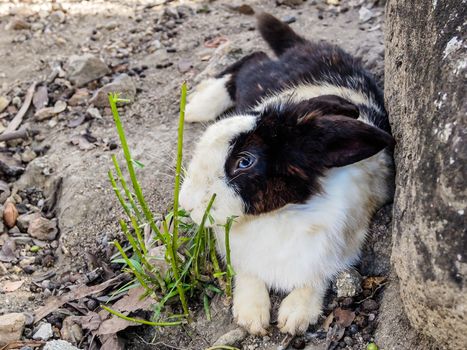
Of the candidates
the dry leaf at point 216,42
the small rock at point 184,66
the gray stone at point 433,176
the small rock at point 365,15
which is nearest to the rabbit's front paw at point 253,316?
the gray stone at point 433,176

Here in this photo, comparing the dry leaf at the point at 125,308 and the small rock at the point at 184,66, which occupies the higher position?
the small rock at the point at 184,66

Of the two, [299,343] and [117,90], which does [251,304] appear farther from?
[117,90]

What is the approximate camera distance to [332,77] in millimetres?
3914

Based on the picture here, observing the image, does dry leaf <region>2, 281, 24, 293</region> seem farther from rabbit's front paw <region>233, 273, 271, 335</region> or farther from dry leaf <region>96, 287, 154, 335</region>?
rabbit's front paw <region>233, 273, 271, 335</region>

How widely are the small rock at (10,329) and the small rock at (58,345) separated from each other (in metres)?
0.15

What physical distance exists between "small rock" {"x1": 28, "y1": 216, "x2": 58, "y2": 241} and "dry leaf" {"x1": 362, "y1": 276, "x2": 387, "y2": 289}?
5.51ft

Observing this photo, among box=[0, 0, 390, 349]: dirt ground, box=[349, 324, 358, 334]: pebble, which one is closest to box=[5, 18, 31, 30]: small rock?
box=[0, 0, 390, 349]: dirt ground

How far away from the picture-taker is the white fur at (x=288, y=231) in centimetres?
294

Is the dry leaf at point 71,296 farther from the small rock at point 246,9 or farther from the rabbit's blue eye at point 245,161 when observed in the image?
the small rock at point 246,9

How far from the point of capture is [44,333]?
10.4ft

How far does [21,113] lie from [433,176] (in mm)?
3204

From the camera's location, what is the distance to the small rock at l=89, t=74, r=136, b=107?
4.71m

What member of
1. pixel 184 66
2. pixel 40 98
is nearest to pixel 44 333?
pixel 40 98

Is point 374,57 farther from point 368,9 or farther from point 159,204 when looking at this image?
point 159,204
